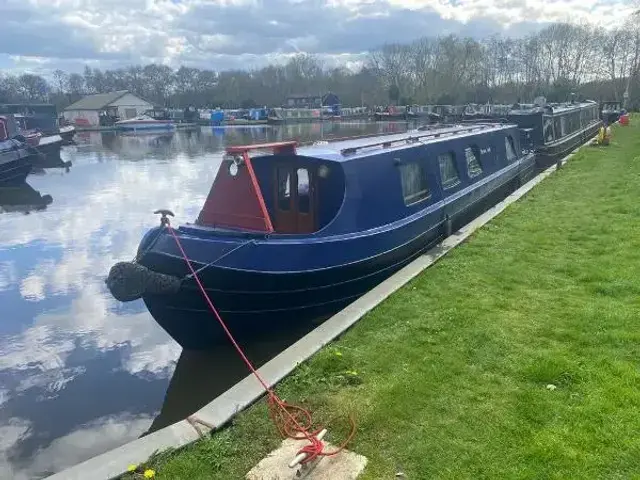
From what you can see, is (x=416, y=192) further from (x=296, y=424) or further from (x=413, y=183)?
(x=296, y=424)

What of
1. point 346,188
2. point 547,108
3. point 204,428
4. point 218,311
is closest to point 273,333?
point 218,311

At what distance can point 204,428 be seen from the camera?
3854 millimetres

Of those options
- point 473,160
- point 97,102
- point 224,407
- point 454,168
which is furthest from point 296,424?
point 97,102

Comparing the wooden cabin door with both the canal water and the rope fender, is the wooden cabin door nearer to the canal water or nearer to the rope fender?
the canal water

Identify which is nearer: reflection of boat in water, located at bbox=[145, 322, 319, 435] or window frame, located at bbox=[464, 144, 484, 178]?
reflection of boat in water, located at bbox=[145, 322, 319, 435]

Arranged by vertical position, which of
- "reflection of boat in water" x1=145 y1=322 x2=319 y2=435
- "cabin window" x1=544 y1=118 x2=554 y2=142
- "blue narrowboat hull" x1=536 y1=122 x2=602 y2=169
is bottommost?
"reflection of boat in water" x1=145 y1=322 x2=319 y2=435

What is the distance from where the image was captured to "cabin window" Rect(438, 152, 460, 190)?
9.95 metres

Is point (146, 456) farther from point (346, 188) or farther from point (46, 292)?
point (46, 292)

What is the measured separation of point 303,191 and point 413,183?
88.6 inches

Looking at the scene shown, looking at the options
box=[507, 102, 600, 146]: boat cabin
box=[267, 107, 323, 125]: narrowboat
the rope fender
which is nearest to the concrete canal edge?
the rope fender

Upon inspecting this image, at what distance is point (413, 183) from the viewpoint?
8.82m

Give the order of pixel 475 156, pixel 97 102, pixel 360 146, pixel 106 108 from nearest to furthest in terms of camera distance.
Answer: pixel 360 146 → pixel 475 156 → pixel 106 108 → pixel 97 102

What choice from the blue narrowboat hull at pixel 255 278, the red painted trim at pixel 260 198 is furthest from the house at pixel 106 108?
the blue narrowboat hull at pixel 255 278

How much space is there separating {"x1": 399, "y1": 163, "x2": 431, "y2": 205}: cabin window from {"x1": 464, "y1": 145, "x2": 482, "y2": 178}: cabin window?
2.42 metres
